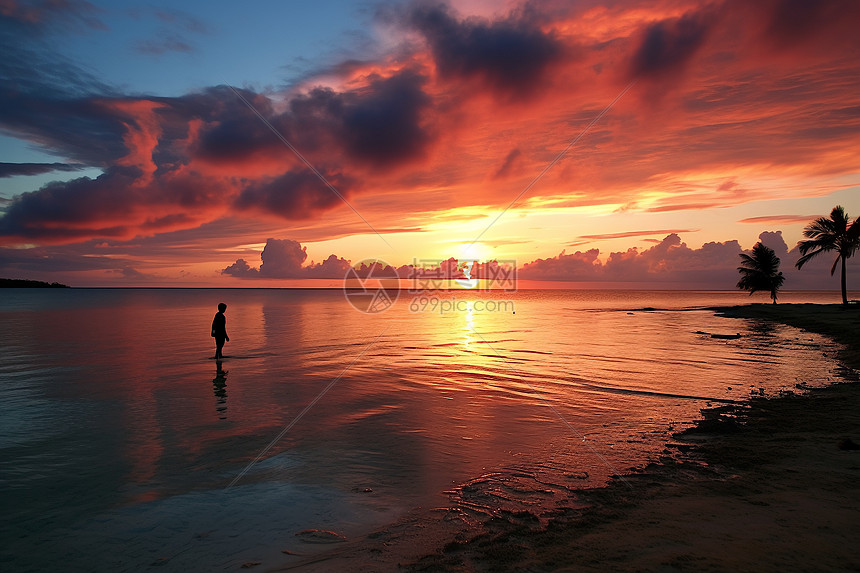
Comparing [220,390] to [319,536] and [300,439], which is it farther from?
[319,536]

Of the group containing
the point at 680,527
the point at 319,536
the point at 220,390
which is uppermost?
the point at 680,527

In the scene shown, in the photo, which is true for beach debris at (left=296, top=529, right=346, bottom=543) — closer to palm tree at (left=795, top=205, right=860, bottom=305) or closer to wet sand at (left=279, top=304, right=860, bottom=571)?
wet sand at (left=279, top=304, right=860, bottom=571)

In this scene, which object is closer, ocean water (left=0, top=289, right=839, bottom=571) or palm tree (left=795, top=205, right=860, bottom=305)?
ocean water (left=0, top=289, right=839, bottom=571)

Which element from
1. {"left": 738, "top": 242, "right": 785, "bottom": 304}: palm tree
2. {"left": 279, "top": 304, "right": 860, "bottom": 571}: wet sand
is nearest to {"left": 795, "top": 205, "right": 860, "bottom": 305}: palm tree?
{"left": 738, "top": 242, "right": 785, "bottom": 304}: palm tree

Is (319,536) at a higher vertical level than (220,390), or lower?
higher

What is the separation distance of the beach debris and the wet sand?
1.01ft

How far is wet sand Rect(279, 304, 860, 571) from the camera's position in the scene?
5199 mm

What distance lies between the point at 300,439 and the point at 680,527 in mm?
8592

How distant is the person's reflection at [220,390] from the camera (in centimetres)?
1402

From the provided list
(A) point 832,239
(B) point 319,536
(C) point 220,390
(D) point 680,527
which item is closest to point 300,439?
(B) point 319,536

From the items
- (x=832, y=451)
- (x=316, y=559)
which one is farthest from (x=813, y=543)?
(x=316, y=559)

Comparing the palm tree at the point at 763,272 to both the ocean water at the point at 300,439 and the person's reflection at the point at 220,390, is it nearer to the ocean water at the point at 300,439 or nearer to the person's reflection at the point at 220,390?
the ocean water at the point at 300,439

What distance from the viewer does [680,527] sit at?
234 inches

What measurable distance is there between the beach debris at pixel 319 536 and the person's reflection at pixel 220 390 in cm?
793
